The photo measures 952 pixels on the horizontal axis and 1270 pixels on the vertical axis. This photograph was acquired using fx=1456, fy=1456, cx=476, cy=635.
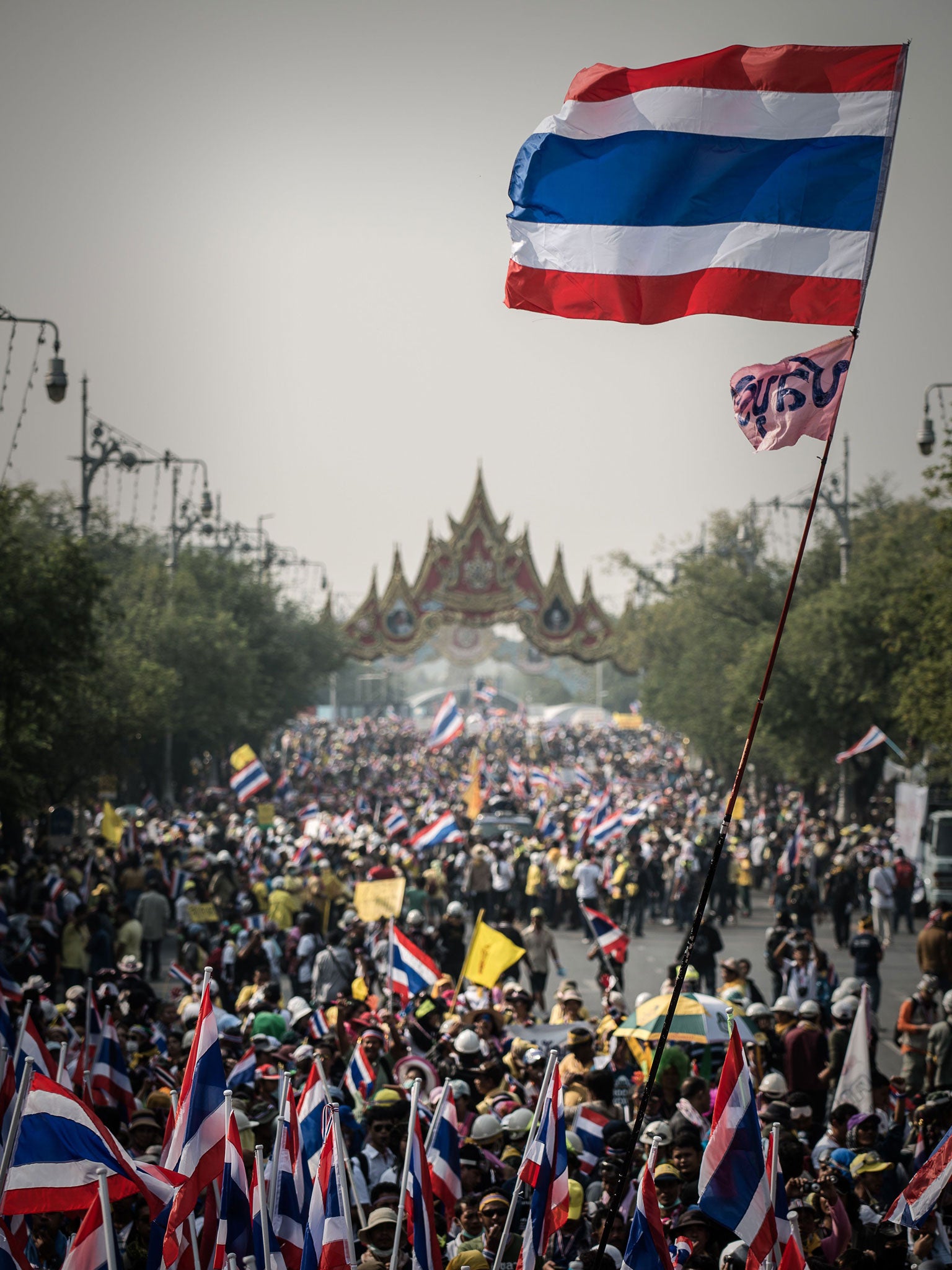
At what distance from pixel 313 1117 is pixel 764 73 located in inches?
216

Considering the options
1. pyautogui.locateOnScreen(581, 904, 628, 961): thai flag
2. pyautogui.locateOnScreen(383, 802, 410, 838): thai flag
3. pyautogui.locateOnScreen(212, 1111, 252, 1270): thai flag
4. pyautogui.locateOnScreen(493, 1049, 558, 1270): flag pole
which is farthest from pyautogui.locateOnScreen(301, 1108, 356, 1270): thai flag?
pyautogui.locateOnScreen(383, 802, 410, 838): thai flag

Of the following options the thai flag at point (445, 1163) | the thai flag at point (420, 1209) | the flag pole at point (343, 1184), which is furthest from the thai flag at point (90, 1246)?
the thai flag at point (445, 1163)

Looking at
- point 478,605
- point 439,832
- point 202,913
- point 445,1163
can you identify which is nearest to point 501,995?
point 202,913

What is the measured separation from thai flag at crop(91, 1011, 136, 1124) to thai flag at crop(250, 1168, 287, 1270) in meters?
2.39

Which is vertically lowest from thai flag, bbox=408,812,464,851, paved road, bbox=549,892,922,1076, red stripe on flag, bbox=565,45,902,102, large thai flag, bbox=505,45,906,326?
paved road, bbox=549,892,922,1076

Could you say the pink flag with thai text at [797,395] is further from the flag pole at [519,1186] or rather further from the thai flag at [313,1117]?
the thai flag at [313,1117]

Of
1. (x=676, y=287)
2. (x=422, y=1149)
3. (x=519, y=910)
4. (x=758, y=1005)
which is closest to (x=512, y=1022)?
(x=758, y=1005)

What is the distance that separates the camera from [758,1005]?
11.7 meters

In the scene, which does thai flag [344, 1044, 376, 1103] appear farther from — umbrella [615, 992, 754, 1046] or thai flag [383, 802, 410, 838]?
thai flag [383, 802, 410, 838]

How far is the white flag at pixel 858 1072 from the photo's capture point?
905cm

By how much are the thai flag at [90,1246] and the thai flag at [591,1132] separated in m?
3.72

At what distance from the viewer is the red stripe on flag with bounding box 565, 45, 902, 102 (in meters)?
6.49

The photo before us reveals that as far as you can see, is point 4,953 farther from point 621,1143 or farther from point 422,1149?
point 422,1149

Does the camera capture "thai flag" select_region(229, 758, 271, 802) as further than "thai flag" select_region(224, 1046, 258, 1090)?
Yes
